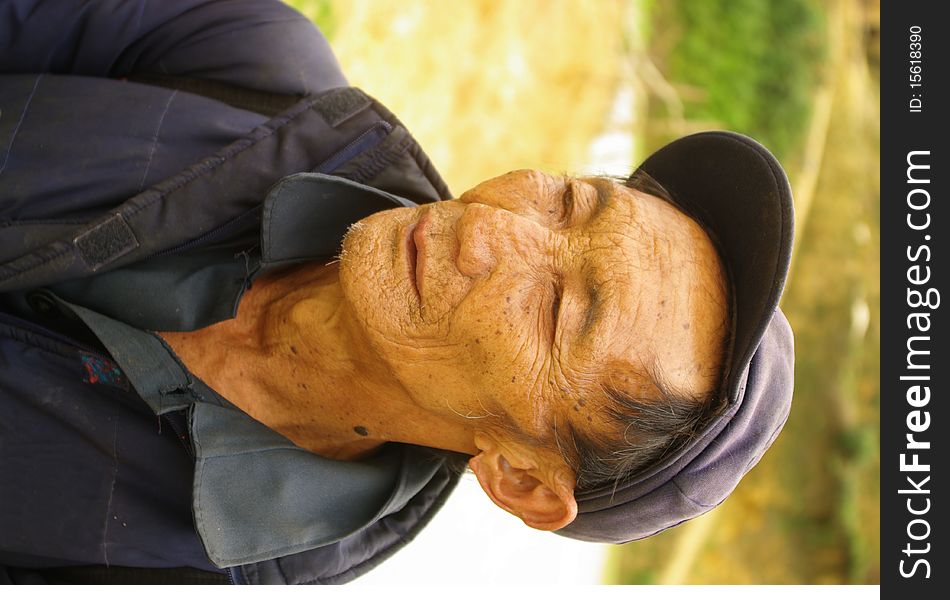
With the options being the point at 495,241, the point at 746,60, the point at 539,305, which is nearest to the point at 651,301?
the point at 539,305

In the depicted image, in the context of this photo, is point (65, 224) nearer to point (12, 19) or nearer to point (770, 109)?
point (12, 19)

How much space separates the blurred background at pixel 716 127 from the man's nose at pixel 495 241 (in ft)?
8.90

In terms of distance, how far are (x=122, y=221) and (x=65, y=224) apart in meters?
Result: 0.15

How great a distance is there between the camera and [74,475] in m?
1.84

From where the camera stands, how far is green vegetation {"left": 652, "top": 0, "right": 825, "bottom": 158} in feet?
21.8

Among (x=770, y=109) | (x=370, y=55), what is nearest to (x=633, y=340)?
(x=370, y=55)

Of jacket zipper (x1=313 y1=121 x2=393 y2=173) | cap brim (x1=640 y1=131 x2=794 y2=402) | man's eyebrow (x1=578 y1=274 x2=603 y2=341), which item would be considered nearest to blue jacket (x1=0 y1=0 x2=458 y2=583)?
jacket zipper (x1=313 y1=121 x2=393 y2=173)

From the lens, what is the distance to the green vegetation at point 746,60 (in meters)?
6.64

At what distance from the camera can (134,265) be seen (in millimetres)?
1904


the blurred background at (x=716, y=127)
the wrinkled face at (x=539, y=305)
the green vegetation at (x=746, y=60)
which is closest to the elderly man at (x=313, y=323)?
the wrinkled face at (x=539, y=305)

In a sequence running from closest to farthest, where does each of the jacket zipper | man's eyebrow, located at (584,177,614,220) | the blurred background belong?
man's eyebrow, located at (584,177,614,220) → the jacket zipper → the blurred background

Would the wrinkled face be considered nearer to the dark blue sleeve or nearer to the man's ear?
the man's ear

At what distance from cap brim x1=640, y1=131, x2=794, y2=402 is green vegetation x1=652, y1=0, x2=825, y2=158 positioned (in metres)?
4.95
